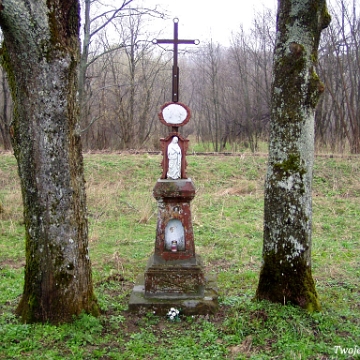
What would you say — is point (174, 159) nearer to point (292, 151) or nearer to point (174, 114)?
point (174, 114)

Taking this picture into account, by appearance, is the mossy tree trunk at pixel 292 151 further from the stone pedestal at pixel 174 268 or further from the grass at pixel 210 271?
the stone pedestal at pixel 174 268

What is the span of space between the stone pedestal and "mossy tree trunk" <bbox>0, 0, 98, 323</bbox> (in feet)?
3.42

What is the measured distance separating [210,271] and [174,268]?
1571mm

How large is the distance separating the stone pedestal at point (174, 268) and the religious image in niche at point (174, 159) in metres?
0.11

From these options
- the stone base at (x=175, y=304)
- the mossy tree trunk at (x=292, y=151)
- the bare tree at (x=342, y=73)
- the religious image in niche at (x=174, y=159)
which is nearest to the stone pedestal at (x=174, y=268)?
the stone base at (x=175, y=304)

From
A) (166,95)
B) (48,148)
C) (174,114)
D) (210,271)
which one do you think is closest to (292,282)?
(210,271)

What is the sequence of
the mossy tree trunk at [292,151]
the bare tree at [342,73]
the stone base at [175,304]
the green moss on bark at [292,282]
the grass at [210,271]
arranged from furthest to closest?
1. the bare tree at [342,73]
2. the stone base at [175,304]
3. the green moss on bark at [292,282]
4. the mossy tree trunk at [292,151]
5. the grass at [210,271]

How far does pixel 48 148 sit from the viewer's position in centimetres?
386

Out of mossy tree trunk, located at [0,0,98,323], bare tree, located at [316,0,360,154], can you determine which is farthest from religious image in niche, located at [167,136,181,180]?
bare tree, located at [316,0,360,154]

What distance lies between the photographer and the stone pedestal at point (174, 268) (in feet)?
15.6

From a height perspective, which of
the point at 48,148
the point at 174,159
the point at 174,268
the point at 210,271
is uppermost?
the point at 48,148

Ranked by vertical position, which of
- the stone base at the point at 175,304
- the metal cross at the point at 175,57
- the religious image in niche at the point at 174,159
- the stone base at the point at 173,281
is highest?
the metal cross at the point at 175,57

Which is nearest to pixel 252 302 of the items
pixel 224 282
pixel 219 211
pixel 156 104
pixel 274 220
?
pixel 274 220

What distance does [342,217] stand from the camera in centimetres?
984
